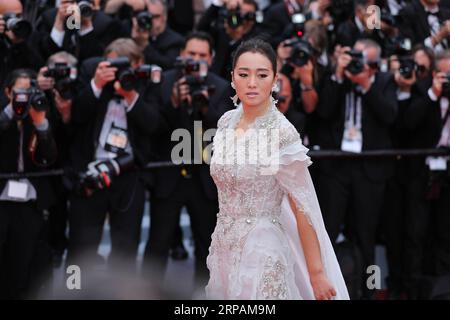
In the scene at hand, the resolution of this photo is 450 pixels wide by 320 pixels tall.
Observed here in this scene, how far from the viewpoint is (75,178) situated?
6.14 metres

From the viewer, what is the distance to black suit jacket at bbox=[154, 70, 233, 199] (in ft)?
20.7

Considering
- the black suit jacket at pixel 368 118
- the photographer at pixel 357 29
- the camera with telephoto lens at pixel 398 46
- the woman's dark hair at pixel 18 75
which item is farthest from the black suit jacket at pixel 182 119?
the camera with telephoto lens at pixel 398 46

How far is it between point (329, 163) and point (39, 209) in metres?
1.96

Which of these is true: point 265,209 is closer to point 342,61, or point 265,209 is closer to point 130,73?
point 130,73

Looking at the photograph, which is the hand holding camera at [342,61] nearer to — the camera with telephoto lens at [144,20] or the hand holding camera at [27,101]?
the camera with telephoto lens at [144,20]

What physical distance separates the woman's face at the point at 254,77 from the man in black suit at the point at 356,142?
8.38 feet

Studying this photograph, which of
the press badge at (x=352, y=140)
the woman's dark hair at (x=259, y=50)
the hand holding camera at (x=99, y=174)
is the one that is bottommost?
Answer: the hand holding camera at (x=99, y=174)

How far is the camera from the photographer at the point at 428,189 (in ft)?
21.6

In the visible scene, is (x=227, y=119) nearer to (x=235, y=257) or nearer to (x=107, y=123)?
(x=235, y=257)

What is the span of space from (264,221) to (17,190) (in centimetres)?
238

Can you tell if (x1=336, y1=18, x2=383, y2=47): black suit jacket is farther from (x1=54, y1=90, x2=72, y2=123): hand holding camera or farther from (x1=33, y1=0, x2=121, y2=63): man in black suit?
(x1=54, y1=90, x2=72, y2=123): hand holding camera

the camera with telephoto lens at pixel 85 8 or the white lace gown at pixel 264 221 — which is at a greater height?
the camera with telephoto lens at pixel 85 8

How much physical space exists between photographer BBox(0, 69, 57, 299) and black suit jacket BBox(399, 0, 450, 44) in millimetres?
3033

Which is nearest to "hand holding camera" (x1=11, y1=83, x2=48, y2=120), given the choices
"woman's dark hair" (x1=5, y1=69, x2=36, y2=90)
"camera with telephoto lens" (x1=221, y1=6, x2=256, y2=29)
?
"woman's dark hair" (x1=5, y1=69, x2=36, y2=90)
